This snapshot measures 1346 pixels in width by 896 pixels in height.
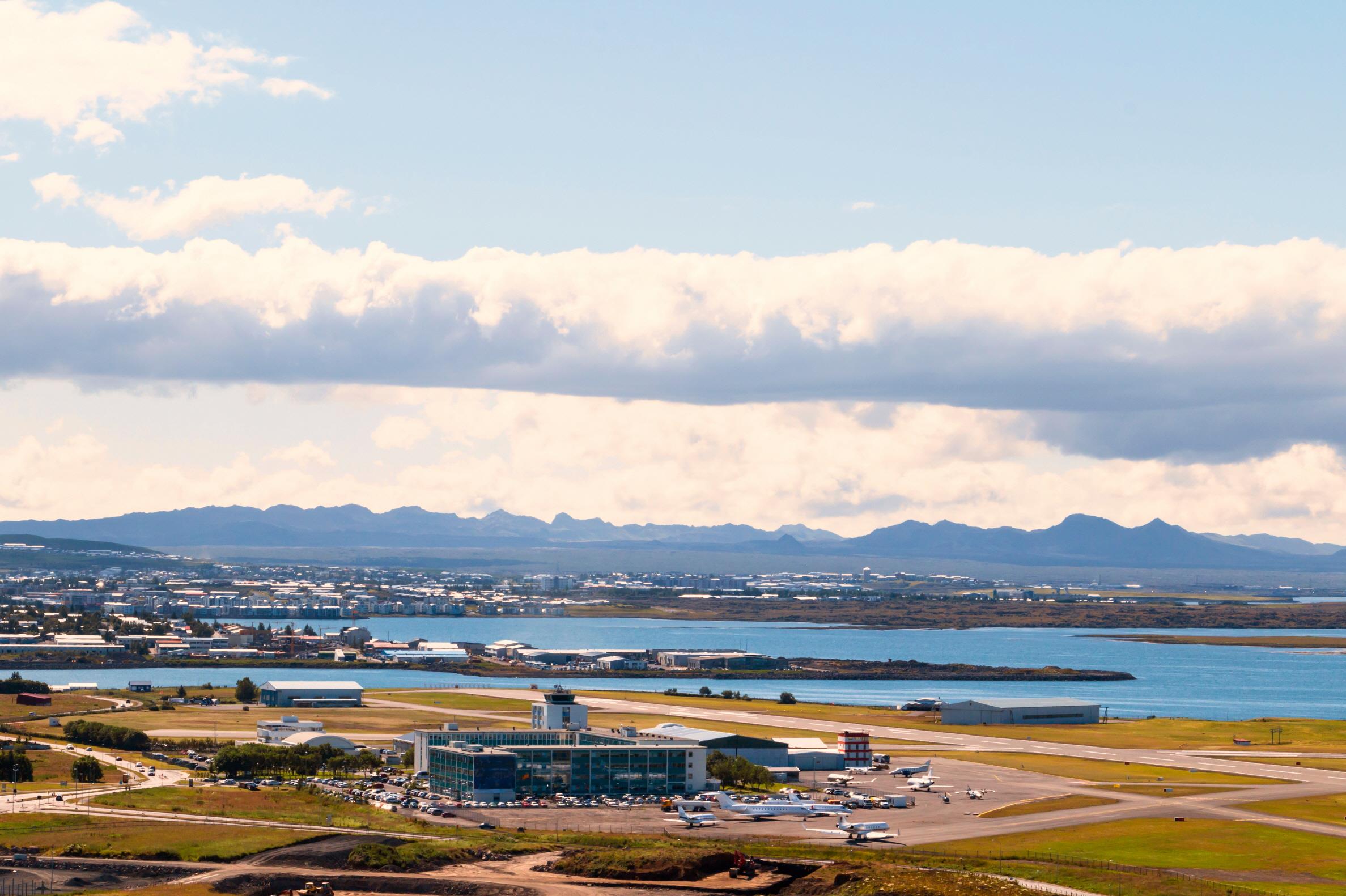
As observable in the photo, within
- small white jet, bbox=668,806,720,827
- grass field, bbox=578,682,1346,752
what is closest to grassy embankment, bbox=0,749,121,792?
small white jet, bbox=668,806,720,827

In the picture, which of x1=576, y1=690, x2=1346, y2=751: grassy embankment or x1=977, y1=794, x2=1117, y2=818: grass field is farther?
x1=576, y1=690, x2=1346, y2=751: grassy embankment

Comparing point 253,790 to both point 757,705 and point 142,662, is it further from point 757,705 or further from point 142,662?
point 142,662

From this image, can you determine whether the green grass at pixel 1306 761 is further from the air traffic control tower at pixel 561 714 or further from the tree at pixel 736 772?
the air traffic control tower at pixel 561 714

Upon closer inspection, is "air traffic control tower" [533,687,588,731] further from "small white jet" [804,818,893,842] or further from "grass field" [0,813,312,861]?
"grass field" [0,813,312,861]

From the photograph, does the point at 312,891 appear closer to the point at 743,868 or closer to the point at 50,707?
the point at 743,868

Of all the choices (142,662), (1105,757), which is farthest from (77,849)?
(142,662)
